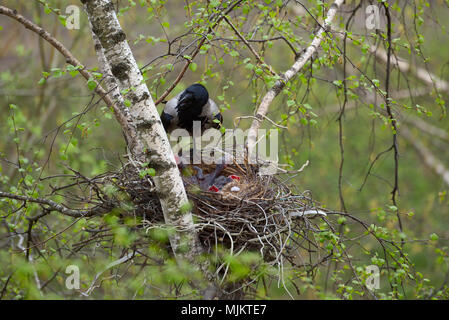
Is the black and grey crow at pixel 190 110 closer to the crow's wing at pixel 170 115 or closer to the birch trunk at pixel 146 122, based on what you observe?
the crow's wing at pixel 170 115

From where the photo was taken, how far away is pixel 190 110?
524cm

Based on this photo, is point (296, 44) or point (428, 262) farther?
point (428, 262)

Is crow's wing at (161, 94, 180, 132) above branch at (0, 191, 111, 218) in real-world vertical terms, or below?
above

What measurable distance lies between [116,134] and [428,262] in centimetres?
668

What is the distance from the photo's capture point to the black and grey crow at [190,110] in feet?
16.8

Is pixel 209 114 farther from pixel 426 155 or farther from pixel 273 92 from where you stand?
pixel 426 155

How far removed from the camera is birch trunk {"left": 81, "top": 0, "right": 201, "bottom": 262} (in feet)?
10.3

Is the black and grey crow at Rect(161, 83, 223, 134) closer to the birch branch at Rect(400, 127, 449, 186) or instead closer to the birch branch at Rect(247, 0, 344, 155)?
the birch branch at Rect(247, 0, 344, 155)

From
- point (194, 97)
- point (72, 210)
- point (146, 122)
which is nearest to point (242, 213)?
point (146, 122)

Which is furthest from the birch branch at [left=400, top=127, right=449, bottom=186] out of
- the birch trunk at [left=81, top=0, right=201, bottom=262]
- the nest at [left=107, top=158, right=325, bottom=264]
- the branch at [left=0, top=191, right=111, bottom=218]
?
the branch at [left=0, top=191, right=111, bottom=218]

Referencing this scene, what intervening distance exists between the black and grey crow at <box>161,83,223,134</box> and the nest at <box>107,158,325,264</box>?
4.61 feet

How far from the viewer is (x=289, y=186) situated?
14.0 feet
